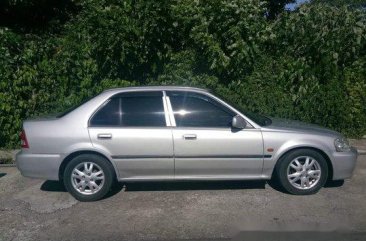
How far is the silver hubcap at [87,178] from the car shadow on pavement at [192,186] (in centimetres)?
58

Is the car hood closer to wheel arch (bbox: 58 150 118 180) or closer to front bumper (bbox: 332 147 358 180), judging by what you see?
front bumper (bbox: 332 147 358 180)

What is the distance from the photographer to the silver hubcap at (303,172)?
6.12 m

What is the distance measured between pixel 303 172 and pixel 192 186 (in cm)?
150

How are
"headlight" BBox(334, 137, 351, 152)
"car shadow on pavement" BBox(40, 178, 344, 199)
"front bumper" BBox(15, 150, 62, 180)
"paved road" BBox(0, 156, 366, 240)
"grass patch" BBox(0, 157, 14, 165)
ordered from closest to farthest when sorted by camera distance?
"paved road" BBox(0, 156, 366, 240), "front bumper" BBox(15, 150, 62, 180), "headlight" BBox(334, 137, 351, 152), "car shadow on pavement" BBox(40, 178, 344, 199), "grass patch" BBox(0, 157, 14, 165)

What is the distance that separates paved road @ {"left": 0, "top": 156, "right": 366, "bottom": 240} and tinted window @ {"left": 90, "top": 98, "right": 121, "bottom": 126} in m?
0.98

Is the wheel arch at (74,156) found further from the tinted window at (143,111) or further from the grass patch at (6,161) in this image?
the grass patch at (6,161)

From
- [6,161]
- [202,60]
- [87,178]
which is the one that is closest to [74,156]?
[87,178]

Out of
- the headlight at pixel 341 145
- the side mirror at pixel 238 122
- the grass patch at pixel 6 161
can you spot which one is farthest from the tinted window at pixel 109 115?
the grass patch at pixel 6 161

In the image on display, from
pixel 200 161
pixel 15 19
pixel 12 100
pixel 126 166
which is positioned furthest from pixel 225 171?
pixel 15 19

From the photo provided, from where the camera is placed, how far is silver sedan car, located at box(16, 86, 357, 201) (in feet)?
19.6

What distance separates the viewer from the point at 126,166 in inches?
237

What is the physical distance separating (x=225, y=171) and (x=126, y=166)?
1.22 meters

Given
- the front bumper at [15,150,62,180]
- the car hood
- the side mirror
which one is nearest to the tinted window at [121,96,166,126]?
the side mirror

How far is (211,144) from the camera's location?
19.5ft
